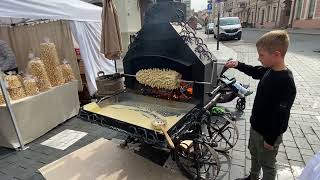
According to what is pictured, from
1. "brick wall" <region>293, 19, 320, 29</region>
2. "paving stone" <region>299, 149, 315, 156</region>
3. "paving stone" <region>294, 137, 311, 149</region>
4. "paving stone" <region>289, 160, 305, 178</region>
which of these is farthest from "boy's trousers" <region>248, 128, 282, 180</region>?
"brick wall" <region>293, 19, 320, 29</region>

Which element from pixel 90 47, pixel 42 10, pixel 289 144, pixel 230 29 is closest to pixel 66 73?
pixel 42 10

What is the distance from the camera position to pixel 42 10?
463cm

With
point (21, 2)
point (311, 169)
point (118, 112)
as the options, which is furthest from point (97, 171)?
point (21, 2)

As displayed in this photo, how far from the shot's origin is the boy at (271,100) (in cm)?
227

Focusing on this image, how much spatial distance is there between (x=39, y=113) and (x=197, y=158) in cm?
333

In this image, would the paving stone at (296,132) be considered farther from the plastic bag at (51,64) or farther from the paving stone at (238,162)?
the plastic bag at (51,64)

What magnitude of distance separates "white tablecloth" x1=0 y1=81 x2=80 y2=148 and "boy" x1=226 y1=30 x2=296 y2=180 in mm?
3992

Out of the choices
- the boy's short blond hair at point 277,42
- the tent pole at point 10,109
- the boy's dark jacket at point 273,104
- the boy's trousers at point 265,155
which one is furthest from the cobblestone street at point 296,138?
the tent pole at point 10,109

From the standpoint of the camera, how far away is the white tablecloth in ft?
13.9

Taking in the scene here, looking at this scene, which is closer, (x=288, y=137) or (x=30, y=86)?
(x=288, y=137)

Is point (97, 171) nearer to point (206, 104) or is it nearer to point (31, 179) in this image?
point (31, 179)

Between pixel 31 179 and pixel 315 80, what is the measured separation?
819 centimetres

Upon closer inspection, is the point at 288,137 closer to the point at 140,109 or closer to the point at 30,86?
the point at 140,109

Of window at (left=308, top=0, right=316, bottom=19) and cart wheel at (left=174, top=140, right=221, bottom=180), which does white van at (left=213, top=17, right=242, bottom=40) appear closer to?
window at (left=308, top=0, right=316, bottom=19)
